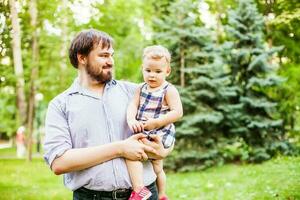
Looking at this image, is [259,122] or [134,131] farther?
[259,122]

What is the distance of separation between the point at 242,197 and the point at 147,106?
18.3 feet

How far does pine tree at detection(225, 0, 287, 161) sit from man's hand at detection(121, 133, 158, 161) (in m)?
11.5

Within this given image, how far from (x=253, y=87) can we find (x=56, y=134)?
1251 centimetres

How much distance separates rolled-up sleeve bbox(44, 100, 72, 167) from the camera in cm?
302

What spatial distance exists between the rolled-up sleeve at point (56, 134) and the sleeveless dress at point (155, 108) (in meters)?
0.62

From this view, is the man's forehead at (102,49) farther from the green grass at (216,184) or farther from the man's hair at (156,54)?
the green grass at (216,184)

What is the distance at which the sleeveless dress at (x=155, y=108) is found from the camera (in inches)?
139

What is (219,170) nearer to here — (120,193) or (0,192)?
(0,192)

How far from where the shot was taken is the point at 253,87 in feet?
49.0

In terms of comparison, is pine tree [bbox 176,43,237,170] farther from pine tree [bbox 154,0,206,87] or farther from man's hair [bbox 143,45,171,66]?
man's hair [bbox 143,45,171,66]

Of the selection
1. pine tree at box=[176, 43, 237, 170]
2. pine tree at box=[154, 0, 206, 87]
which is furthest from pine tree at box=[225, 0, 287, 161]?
pine tree at box=[154, 0, 206, 87]

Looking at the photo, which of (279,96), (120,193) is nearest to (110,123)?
(120,193)

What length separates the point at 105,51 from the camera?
321cm

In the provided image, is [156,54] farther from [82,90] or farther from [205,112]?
[205,112]
